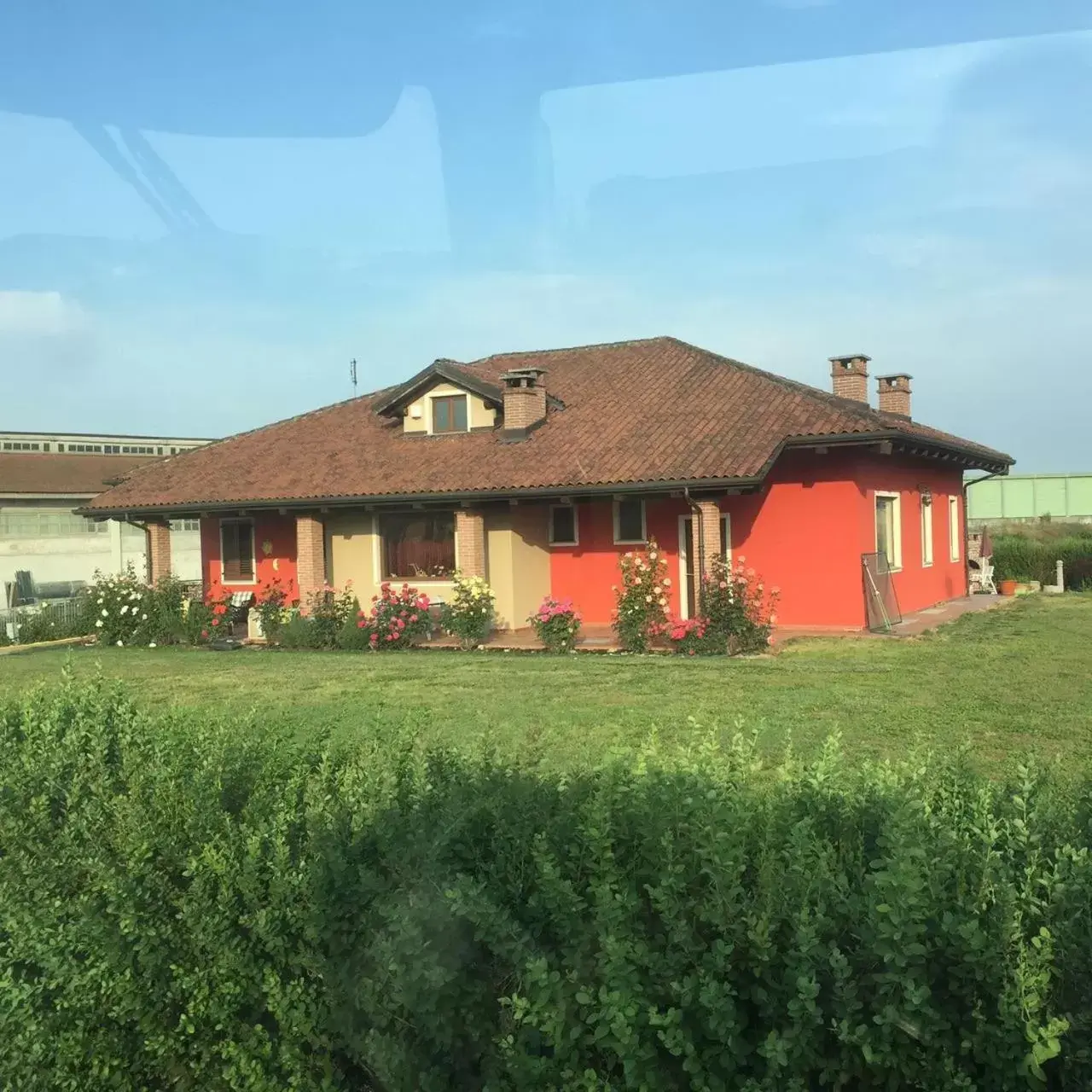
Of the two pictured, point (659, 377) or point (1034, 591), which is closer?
point (659, 377)

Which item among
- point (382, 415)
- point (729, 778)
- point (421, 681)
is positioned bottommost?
point (421, 681)

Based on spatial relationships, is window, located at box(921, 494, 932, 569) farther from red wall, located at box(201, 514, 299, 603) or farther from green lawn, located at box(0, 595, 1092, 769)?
red wall, located at box(201, 514, 299, 603)

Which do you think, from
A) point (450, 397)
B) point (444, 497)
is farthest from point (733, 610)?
point (450, 397)

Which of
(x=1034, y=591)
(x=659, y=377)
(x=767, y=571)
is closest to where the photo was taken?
(x=767, y=571)

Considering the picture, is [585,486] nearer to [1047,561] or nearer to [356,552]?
[356,552]

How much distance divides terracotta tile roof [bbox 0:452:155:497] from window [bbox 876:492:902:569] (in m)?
20.3

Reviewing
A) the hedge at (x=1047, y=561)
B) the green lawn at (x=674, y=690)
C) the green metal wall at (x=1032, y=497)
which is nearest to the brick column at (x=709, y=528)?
the green lawn at (x=674, y=690)

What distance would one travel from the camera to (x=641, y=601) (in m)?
17.3

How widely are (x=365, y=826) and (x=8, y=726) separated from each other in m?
3.05

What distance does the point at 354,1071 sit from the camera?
11.7ft

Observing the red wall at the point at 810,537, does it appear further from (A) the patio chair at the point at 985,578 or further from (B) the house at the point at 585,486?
(A) the patio chair at the point at 985,578

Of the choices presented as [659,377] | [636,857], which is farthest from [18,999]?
[659,377]

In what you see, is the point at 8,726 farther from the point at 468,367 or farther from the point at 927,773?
the point at 468,367

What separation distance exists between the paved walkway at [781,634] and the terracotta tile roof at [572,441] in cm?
263
